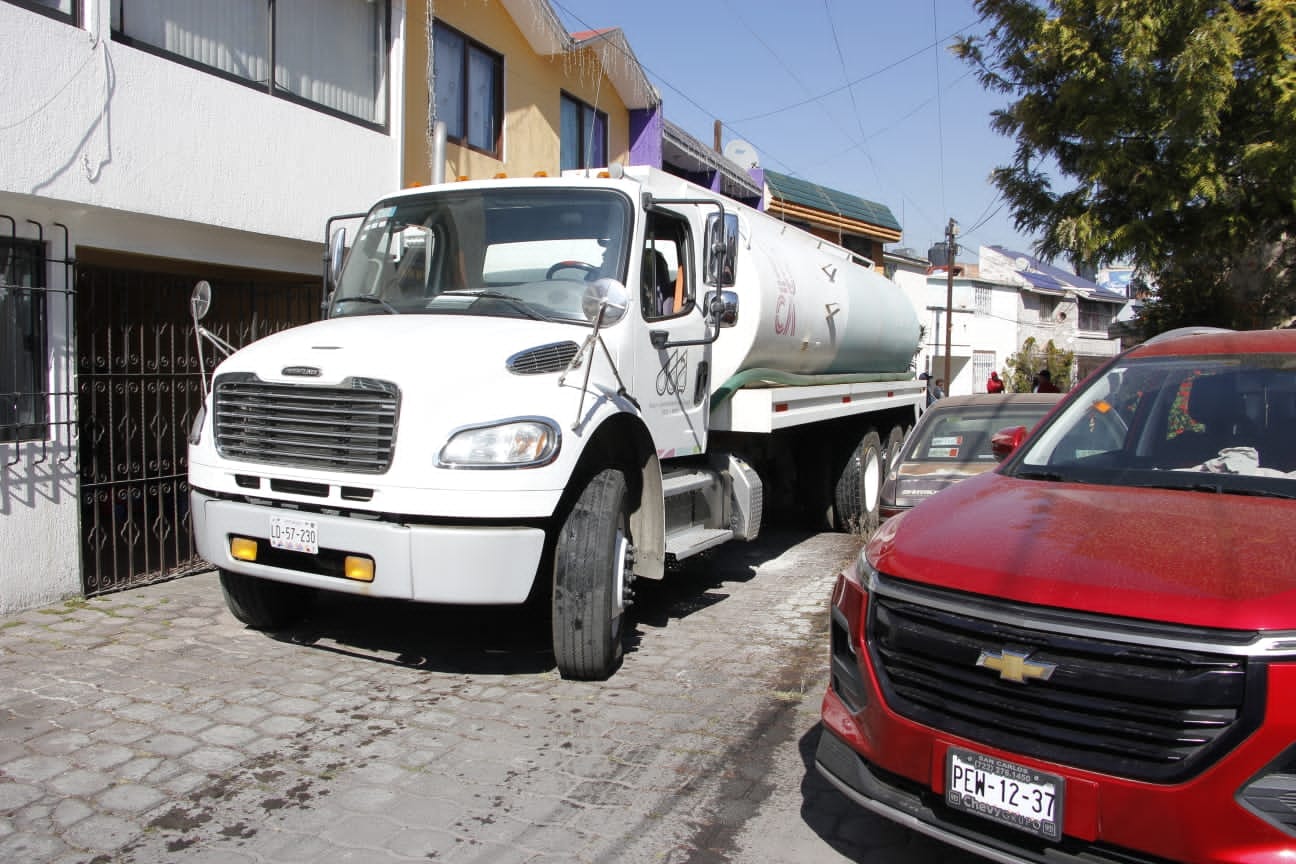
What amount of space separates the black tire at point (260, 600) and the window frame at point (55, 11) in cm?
365

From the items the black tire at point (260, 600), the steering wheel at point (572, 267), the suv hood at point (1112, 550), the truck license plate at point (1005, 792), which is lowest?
the black tire at point (260, 600)

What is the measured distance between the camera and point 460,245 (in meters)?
6.07

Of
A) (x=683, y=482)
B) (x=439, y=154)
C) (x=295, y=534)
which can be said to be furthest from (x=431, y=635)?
(x=439, y=154)

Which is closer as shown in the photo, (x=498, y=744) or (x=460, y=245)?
(x=498, y=744)

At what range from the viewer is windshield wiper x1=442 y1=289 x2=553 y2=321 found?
5512 millimetres

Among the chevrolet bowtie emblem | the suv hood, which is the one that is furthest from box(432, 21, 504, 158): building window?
the chevrolet bowtie emblem

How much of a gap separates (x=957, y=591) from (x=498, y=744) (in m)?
2.33

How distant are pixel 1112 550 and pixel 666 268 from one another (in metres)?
3.94

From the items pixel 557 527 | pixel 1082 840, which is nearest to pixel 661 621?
pixel 557 527

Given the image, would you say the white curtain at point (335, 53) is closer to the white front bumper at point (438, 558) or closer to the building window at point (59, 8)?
the building window at point (59, 8)

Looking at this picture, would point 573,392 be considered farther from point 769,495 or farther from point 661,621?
point 769,495

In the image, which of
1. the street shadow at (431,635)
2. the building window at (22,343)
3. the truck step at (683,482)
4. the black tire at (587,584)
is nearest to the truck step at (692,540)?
the truck step at (683,482)

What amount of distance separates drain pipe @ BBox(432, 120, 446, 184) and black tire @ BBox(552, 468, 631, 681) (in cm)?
584

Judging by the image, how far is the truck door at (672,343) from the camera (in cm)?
596
